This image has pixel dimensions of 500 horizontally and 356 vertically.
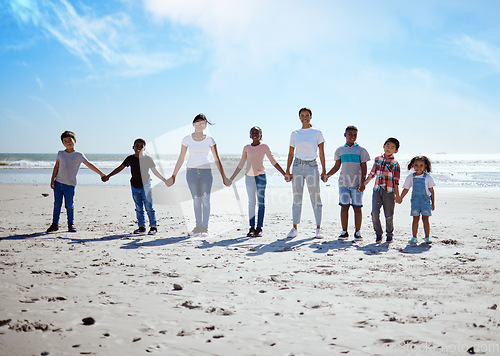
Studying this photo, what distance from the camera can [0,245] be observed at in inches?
214

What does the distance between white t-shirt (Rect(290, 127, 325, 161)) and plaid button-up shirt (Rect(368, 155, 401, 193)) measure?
3.55 ft

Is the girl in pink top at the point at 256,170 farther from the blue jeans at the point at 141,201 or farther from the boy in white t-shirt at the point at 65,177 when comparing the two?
the boy in white t-shirt at the point at 65,177

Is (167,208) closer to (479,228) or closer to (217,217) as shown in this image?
(217,217)

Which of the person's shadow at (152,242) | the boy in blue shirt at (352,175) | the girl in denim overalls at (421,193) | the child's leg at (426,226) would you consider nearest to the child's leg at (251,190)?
the person's shadow at (152,242)

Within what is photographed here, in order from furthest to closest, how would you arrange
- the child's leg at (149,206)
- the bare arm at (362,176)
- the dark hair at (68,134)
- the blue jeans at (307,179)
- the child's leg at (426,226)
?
1. the dark hair at (68,134)
2. the child's leg at (149,206)
3. the blue jeans at (307,179)
4. the bare arm at (362,176)
5. the child's leg at (426,226)

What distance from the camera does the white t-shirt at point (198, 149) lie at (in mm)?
6559

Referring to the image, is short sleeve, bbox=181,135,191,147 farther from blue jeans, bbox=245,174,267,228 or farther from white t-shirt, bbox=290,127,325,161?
white t-shirt, bbox=290,127,325,161

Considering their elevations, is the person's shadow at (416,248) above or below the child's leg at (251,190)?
below

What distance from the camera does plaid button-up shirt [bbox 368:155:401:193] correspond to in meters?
6.11

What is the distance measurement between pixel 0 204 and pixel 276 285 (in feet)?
35.0

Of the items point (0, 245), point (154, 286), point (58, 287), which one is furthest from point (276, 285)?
point (0, 245)

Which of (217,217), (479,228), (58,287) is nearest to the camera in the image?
(58,287)

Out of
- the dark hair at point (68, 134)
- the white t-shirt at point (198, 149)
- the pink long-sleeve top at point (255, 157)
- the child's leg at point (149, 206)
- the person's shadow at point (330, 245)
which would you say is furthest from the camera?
the dark hair at point (68, 134)

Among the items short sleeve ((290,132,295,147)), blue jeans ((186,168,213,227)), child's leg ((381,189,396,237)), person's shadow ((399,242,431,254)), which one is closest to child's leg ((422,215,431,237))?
person's shadow ((399,242,431,254))
